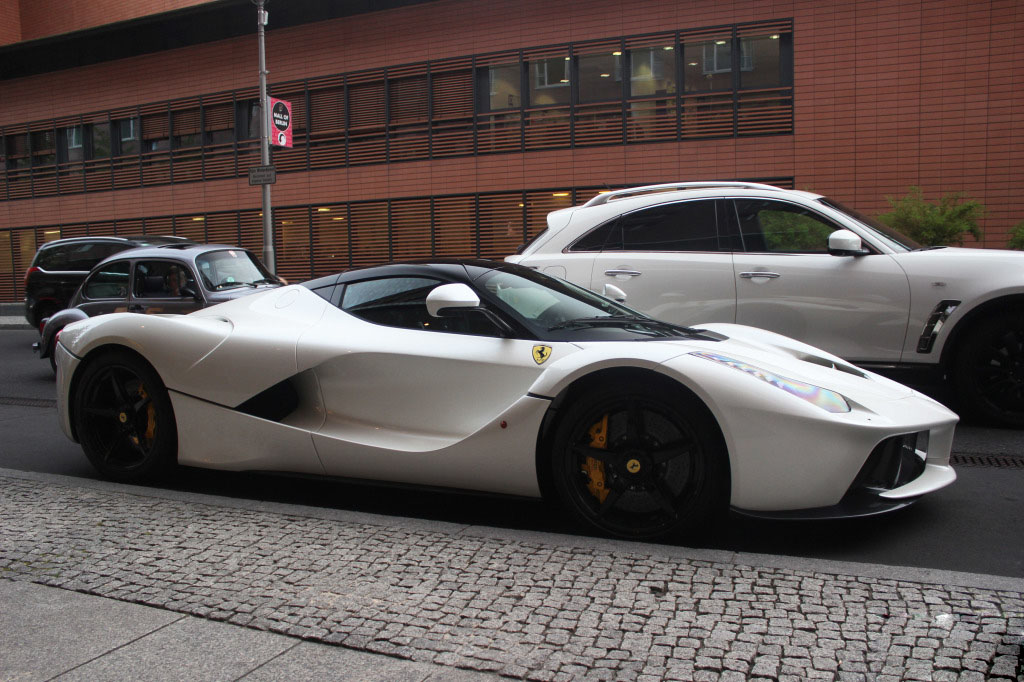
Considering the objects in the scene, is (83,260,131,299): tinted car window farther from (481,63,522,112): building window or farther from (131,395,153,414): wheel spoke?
(481,63,522,112): building window

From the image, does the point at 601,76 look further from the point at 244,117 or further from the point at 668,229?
the point at 668,229

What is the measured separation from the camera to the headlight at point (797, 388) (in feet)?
11.4

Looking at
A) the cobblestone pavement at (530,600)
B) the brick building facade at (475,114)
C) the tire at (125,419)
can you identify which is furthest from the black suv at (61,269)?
the cobblestone pavement at (530,600)

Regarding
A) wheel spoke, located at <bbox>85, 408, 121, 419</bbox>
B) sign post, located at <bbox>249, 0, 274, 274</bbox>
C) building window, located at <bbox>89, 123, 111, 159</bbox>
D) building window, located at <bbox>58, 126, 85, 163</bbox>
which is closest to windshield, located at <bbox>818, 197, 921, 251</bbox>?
wheel spoke, located at <bbox>85, 408, 121, 419</bbox>

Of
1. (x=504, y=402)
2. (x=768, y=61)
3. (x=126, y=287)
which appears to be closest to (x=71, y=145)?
(x=126, y=287)

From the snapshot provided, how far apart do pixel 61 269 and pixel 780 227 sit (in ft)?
38.7

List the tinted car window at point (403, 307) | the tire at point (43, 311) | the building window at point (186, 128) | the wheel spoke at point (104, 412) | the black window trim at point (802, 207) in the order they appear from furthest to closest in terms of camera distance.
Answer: the building window at point (186, 128)
the tire at point (43, 311)
the black window trim at point (802, 207)
the wheel spoke at point (104, 412)
the tinted car window at point (403, 307)

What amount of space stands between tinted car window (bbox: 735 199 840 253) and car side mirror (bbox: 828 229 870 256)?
0.27 m

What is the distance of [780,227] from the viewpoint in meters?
6.73

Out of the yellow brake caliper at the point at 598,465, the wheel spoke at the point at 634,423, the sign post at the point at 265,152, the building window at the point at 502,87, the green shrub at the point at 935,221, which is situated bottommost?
the yellow brake caliper at the point at 598,465

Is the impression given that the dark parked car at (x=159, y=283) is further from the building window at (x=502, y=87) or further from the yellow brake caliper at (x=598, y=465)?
the building window at (x=502, y=87)

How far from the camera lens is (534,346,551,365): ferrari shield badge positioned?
3928 millimetres

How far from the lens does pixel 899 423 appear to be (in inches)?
139

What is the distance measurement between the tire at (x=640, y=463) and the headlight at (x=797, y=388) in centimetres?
23
